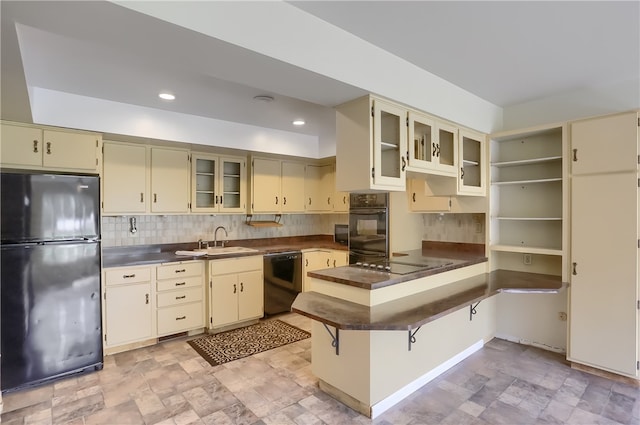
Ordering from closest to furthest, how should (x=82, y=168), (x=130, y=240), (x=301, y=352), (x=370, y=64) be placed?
(x=370, y=64) → (x=82, y=168) → (x=301, y=352) → (x=130, y=240)

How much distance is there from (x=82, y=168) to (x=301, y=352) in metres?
2.69

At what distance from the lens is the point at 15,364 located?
2.59 metres

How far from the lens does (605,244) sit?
2793 millimetres

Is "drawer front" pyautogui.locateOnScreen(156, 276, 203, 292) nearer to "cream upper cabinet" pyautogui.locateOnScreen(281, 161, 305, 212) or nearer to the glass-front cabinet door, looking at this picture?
"cream upper cabinet" pyautogui.locateOnScreen(281, 161, 305, 212)

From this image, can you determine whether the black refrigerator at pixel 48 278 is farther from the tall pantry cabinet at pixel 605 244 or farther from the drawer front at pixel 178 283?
the tall pantry cabinet at pixel 605 244

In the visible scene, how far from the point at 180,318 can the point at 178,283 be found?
391mm

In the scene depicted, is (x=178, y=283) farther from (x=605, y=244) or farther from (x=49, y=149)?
(x=605, y=244)

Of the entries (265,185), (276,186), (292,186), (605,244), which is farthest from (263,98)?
(605,244)

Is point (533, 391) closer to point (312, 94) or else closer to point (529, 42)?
point (529, 42)

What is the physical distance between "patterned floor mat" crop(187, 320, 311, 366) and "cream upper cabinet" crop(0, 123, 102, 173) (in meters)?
2.05

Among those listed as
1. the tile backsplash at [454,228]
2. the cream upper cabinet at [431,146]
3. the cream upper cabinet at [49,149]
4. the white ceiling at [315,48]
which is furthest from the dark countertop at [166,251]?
the cream upper cabinet at [431,146]

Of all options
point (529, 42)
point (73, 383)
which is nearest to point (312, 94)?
point (529, 42)

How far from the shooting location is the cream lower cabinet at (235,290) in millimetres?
3844

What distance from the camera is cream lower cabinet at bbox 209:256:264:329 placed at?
151 inches
